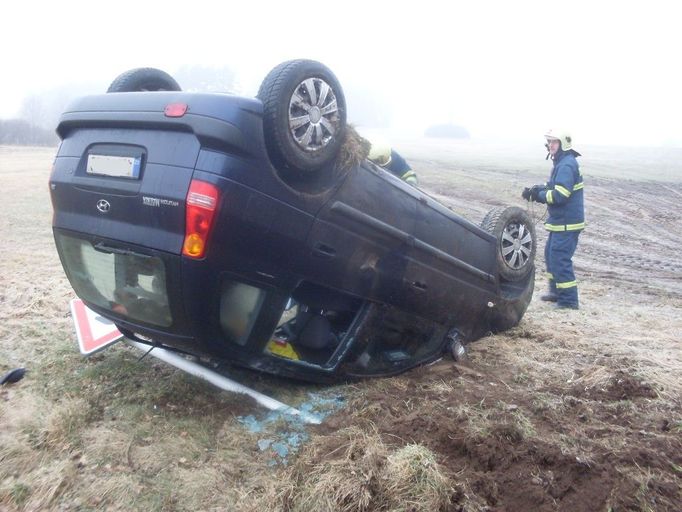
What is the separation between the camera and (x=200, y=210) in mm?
2881

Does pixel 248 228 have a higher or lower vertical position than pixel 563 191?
higher

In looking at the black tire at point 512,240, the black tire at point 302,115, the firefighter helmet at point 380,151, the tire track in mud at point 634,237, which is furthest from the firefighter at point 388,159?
the tire track in mud at point 634,237

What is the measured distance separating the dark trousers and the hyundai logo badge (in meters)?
5.07

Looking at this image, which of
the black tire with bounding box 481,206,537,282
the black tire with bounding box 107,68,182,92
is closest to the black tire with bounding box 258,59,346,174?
the black tire with bounding box 107,68,182,92

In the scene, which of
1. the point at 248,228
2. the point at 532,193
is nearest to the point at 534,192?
the point at 532,193

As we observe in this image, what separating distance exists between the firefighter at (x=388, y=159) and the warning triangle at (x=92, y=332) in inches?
85.2

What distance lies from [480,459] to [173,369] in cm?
208

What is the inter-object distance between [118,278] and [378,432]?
153 cm

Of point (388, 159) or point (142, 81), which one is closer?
point (142, 81)

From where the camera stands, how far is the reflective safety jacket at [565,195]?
22.4 feet

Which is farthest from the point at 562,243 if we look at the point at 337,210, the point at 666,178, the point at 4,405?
the point at 666,178

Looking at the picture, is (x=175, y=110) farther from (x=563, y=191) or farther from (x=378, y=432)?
(x=563, y=191)

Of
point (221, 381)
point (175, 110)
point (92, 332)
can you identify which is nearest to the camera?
point (175, 110)

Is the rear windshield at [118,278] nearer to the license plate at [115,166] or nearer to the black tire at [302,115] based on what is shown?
the license plate at [115,166]
